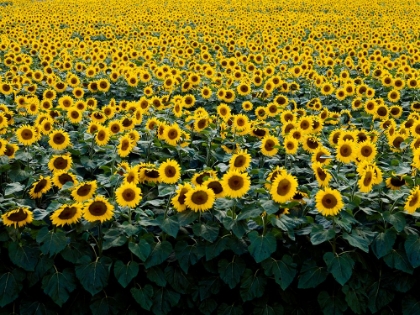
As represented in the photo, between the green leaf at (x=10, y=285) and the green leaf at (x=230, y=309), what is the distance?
1.47 m

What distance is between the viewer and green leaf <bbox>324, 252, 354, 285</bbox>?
3.55m

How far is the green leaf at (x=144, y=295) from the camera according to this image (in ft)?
12.2

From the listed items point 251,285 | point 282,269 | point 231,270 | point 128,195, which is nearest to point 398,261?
point 282,269

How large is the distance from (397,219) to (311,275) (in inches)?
28.5

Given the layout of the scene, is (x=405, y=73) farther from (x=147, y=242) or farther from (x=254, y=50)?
(x=147, y=242)

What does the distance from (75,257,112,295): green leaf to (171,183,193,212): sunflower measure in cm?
65

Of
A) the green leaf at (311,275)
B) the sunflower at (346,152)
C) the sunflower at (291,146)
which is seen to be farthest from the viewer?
the sunflower at (291,146)

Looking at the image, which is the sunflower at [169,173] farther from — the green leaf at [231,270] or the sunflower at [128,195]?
the green leaf at [231,270]

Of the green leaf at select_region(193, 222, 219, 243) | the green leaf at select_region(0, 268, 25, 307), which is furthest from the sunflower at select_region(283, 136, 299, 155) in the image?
the green leaf at select_region(0, 268, 25, 307)

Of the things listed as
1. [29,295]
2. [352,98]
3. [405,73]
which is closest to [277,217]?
[29,295]

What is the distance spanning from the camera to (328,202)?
372 cm

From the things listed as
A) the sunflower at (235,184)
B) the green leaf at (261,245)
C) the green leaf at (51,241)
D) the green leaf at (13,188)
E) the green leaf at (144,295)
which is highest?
the sunflower at (235,184)

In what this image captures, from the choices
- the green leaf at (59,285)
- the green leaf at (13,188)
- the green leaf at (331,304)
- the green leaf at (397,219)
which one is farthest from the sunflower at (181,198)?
the green leaf at (397,219)

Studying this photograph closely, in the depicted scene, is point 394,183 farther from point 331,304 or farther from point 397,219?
point 331,304
